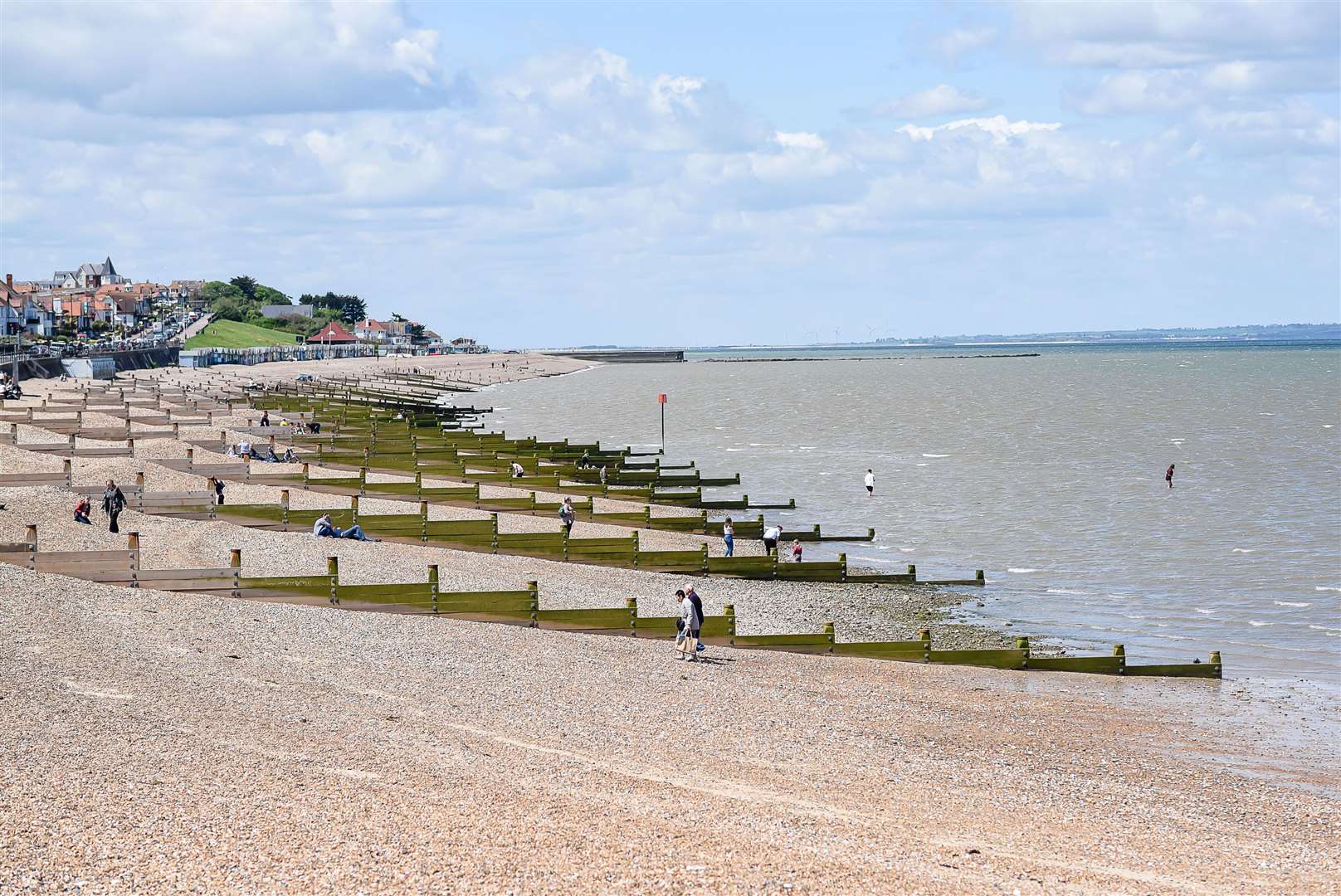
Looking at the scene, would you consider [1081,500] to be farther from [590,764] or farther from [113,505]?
[590,764]

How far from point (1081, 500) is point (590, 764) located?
45347mm

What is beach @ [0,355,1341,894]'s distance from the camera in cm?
1452

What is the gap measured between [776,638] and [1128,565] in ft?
60.3

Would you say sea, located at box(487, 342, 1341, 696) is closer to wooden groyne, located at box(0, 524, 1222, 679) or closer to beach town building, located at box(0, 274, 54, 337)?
wooden groyne, located at box(0, 524, 1222, 679)

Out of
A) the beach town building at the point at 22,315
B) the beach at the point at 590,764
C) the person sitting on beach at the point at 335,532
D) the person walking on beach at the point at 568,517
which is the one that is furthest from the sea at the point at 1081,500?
the beach town building at the point at 22,315

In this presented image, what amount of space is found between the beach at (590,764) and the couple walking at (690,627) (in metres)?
0.36

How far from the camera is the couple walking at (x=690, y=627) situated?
2678cm

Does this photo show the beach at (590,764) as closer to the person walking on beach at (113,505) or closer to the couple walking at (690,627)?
the couple walking at (690,627)

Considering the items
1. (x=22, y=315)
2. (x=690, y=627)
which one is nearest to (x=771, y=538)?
(x=690, y=627)

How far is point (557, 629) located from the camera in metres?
28.9

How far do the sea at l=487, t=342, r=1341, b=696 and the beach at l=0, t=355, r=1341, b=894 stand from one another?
17.1 ft

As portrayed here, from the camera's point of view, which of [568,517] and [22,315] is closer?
[568,517]

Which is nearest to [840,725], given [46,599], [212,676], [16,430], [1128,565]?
[212,676]

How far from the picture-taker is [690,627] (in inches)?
1054
